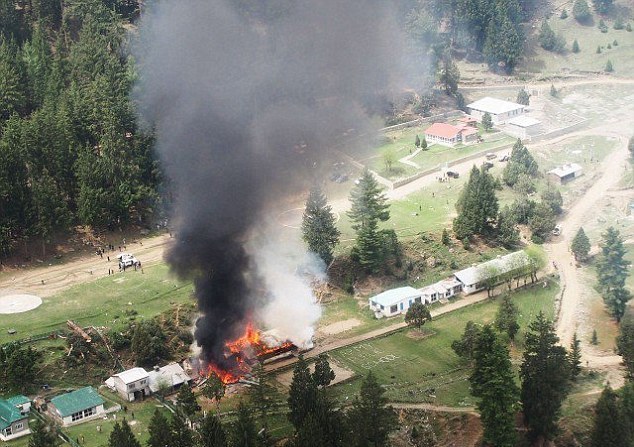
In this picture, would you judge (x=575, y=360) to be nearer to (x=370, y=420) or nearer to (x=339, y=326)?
(x=339, y=326)

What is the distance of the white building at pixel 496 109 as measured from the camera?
132 m

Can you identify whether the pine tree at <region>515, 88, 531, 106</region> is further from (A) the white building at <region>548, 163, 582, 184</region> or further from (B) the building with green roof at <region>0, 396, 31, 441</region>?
(B) the building with green roof at <region>0, 396, 31, 441</region>

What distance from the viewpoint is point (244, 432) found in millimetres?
65000

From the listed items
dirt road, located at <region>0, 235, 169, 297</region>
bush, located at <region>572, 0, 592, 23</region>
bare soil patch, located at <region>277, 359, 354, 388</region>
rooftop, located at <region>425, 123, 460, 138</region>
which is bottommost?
bare soil patch, located at <region>277, 359, 354, 388</region>

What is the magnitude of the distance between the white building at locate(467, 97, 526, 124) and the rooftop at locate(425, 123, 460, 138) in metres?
7.53

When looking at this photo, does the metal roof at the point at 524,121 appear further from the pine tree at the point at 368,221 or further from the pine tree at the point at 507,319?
the pine tree at the point at 507,319

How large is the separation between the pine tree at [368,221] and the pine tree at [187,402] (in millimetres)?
28079

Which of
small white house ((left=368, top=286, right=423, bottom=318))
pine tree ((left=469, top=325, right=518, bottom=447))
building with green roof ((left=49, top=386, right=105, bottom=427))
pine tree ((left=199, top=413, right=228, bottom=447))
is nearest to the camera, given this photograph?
pine tree ((left=199, top=413, right=228, bottom=447))

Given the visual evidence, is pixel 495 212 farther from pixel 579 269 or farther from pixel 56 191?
pixel 56 191

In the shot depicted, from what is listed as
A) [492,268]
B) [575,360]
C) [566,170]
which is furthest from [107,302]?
[566,170]

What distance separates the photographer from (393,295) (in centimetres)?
9206

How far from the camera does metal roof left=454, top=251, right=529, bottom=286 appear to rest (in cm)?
9494

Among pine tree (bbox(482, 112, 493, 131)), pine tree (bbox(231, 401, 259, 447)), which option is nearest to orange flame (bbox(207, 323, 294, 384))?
pine tree (bbox(231, 401, 259, 447))

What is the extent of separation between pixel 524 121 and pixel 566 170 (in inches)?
550
